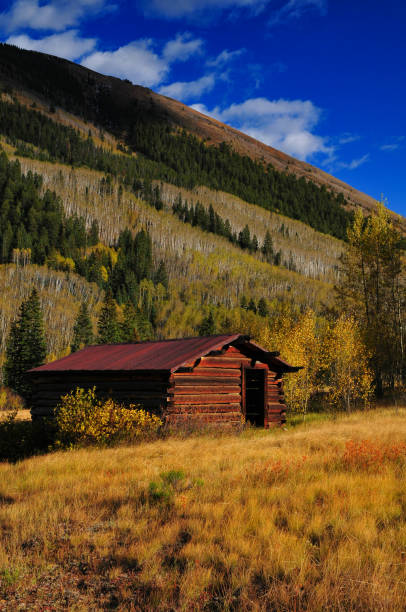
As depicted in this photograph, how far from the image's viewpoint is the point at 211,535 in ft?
19.3

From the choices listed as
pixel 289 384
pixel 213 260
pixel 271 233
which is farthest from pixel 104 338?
pixel 271 233

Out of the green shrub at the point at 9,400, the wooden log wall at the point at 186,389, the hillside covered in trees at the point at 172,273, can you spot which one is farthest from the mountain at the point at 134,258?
the wooden log wall at the point at 186,389

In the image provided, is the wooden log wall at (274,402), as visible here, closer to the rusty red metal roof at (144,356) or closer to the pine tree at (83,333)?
the rusty red metal roof at (144,356)

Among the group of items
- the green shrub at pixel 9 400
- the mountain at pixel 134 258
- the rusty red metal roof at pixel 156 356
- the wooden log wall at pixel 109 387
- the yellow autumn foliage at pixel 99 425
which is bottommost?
the green shrub at pixel 9 400

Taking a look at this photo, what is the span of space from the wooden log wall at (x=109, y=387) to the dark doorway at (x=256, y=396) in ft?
16.5

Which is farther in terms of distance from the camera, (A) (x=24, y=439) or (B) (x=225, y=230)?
(B) (x=225, y=230)

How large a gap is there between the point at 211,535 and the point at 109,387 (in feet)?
45.2

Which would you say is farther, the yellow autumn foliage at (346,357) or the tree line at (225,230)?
the tree line at (225,230)

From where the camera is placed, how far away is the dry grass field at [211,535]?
180 inches

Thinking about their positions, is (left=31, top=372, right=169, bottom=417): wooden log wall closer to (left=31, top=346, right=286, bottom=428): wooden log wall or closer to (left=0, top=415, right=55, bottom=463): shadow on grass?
(left=31, top=346, right=286, bottom=428): wooden log wall

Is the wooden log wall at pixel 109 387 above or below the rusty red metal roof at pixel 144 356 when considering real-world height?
below

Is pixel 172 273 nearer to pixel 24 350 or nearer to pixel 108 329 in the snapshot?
pixel 108 329

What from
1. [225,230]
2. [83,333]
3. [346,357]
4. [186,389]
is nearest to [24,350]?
[83,333]

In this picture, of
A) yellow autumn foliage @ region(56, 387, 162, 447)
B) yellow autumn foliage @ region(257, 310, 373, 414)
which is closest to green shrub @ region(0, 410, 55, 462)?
yellow autumn foliage @ region(56, 387, 162, 447)
